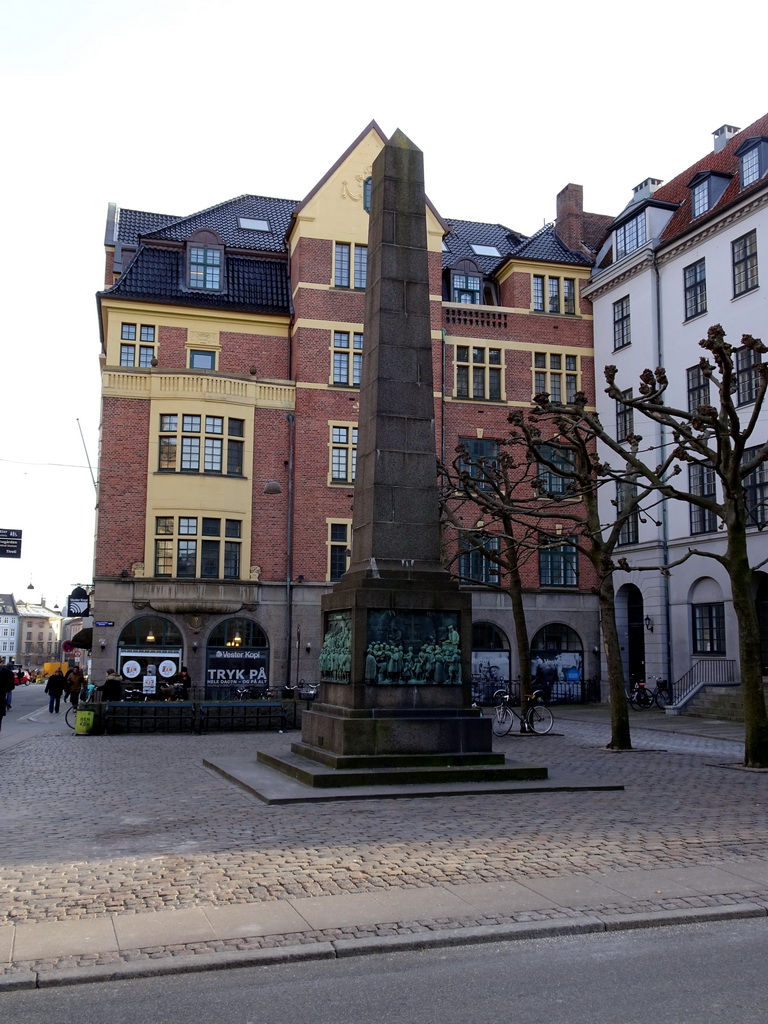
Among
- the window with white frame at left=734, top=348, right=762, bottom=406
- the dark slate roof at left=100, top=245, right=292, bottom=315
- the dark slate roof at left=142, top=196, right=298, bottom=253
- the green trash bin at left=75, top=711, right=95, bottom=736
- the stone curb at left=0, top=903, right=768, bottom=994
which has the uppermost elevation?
the dark slate roof at left=142, top=196, right=298, bottom=253

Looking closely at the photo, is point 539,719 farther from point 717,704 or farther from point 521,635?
point 717,704

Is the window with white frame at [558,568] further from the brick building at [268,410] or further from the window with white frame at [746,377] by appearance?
the window with white frame at [746,377]

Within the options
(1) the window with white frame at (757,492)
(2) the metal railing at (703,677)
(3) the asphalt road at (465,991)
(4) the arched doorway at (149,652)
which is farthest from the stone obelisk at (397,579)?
(4) the arched doorway at (149,652)

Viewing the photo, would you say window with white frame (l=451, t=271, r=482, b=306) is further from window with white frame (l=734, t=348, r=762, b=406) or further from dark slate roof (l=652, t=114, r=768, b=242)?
window with white frame (l=734, t=348, r=762, b=406)

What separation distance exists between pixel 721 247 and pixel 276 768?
25.4 metres

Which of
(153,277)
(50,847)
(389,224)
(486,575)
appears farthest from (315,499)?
(50,847)

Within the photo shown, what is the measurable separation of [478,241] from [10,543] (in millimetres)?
24435

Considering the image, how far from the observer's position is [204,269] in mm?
36969

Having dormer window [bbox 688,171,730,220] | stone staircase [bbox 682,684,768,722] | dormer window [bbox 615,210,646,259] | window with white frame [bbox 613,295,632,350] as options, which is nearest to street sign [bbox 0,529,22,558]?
stone staircase [bbox 682,684,768,722]

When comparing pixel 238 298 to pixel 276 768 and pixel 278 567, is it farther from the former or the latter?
pixel 276 768

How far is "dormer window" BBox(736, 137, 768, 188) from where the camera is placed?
31.0 m

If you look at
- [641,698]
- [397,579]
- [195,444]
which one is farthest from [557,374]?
[397,579]

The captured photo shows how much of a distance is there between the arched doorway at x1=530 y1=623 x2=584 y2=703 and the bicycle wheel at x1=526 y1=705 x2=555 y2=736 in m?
13.8

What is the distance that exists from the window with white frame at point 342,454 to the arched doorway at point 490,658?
7.59 m
